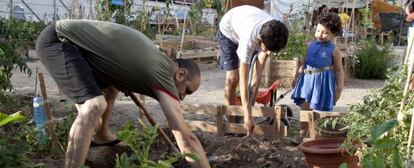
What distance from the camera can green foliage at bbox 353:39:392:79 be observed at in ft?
34.3

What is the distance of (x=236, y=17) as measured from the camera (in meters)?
5.15

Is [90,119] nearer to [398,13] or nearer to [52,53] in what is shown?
[52,53]

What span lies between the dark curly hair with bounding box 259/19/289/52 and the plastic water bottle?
5.92ft

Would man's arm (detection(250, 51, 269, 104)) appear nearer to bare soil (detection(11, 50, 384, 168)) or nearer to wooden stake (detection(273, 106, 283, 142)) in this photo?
wooden stake (detection(273, 106, 283, 142))

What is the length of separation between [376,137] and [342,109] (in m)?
5.10

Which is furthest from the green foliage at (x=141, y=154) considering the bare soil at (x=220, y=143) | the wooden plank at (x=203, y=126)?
the wooden plank at (x=203, y=126)

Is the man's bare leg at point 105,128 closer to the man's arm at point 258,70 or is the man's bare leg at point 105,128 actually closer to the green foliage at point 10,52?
the green foliage at point 10,52

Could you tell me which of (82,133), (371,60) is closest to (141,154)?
(82,133)

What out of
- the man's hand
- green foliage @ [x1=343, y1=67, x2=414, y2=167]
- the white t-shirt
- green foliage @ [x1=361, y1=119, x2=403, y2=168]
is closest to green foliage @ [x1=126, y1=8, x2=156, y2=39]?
the white t-shirt

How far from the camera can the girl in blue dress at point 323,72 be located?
5.32 meters

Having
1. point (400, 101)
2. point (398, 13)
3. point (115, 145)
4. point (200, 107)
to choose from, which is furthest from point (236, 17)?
point (398, 13)

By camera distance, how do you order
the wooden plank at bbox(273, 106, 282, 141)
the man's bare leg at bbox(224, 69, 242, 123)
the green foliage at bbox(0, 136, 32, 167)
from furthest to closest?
1. the man's bare leg at bbox(224, 69, 242, 123)
2. the wooden plank at bbox(273, 106, 282, 141)
3. the green foliage at bbox(0, 136, 32, 167)

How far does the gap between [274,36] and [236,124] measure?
3.90 feet

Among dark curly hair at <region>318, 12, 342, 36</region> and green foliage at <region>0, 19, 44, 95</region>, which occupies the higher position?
dark curly hair at <region>318, 12, 342, 36</region>
